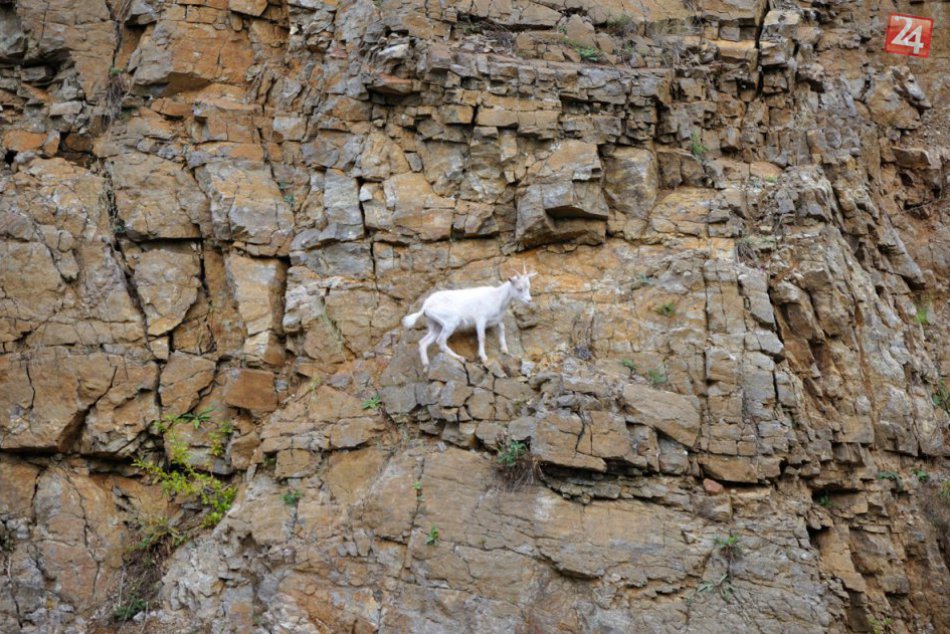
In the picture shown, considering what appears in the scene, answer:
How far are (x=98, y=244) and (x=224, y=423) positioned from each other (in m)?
3.22

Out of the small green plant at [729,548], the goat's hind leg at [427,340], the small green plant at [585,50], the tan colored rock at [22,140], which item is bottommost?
the small green plant at [729,548]

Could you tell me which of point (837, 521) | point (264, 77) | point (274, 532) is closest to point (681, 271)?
point (837, 521)

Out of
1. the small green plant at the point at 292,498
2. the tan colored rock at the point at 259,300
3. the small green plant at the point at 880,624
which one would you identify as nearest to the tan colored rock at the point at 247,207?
the tan colored rock at the point at 259,300

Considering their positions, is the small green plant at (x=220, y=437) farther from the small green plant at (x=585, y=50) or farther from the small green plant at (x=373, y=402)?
the small green plant at (x=585, y=50)

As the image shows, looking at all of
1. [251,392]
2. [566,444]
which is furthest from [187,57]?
[566,444]

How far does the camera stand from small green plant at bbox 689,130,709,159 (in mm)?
13359

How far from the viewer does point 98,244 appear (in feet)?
43.3

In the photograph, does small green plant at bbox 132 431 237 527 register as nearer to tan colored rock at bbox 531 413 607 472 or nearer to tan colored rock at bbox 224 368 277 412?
tan colored rock at bbox 224 368 277 412

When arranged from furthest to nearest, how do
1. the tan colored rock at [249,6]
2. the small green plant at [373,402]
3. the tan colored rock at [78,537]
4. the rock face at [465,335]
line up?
the tan colored rock at [249,6] → the tan colored rock at [78,537] → the small green plant at [373,402] → the rock face at [465,335]

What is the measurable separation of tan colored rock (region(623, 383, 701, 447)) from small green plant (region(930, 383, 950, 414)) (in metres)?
4.22

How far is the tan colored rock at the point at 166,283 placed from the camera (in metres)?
13.0

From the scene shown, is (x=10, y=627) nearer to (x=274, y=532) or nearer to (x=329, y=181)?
(x=274, y=532)

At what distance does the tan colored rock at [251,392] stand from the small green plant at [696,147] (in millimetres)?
6771

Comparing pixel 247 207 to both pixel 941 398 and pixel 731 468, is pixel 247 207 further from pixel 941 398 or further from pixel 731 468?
pixel 941 398
